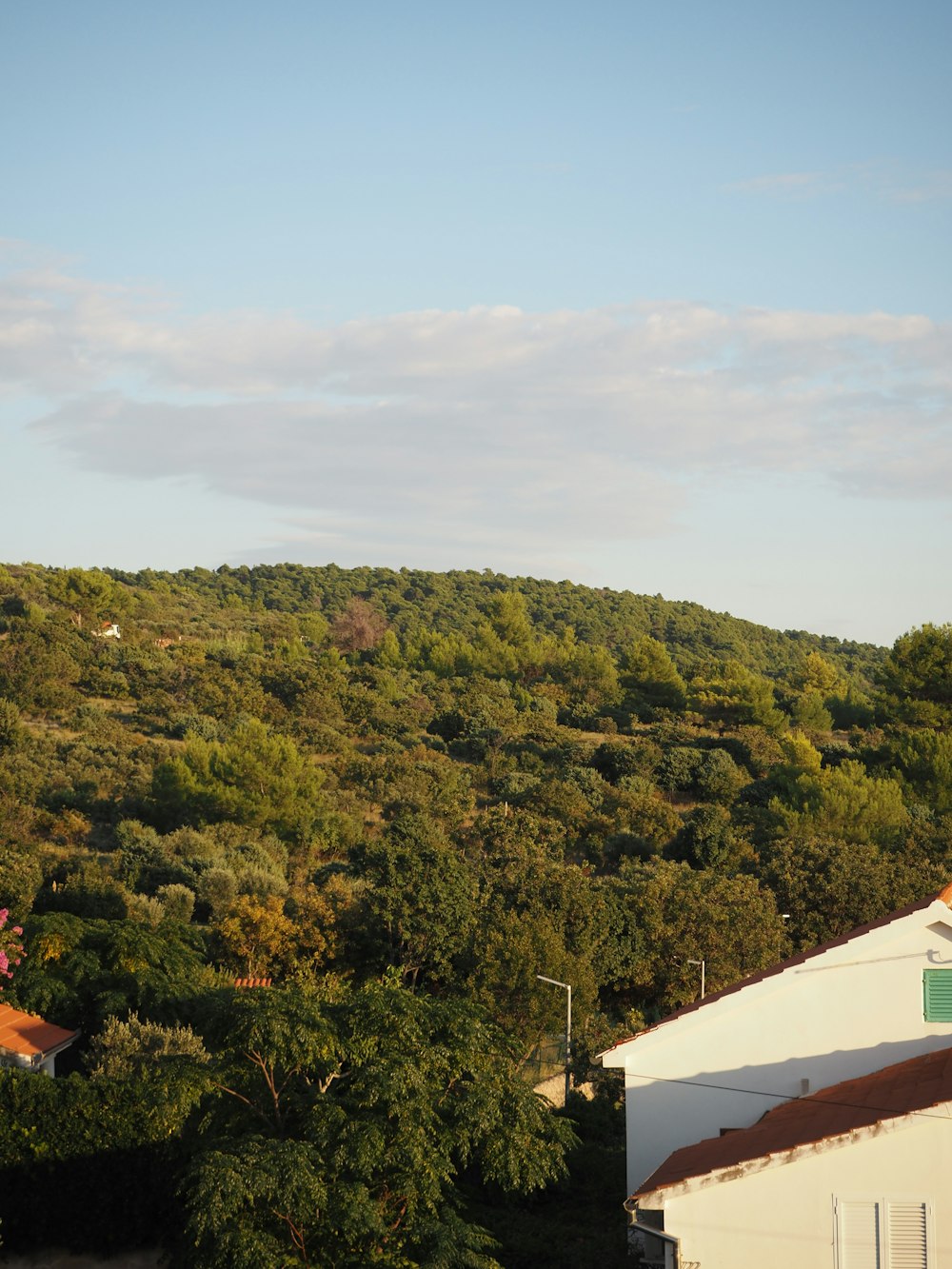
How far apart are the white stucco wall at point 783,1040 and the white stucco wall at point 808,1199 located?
2.62 metres

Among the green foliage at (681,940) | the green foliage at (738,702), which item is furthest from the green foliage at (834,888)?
the green foliage at (738,702)

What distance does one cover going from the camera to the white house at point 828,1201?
11.6 m

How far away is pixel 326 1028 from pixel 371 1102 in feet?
3.68

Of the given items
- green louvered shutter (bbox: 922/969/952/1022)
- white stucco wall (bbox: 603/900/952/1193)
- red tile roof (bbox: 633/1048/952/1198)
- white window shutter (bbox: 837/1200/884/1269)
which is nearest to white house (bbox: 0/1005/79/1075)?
white stucco wall (bbox: 603/900/952/1193)

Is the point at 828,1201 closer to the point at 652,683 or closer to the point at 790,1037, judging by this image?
the point at 790,1037

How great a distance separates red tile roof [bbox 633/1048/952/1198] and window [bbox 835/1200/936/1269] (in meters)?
0.70

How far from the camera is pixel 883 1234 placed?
38.2 feet

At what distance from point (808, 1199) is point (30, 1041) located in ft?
44.9

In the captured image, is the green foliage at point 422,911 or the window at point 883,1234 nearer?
the window at point 883,1234

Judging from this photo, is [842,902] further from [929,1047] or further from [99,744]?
[99,744]

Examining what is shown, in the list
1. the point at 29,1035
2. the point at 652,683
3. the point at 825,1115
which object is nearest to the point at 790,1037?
the point at 825,1115

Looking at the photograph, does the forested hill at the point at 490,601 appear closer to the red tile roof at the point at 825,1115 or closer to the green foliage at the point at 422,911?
the green foliage at the point at 422,911

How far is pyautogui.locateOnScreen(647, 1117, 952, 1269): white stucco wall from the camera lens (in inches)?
456

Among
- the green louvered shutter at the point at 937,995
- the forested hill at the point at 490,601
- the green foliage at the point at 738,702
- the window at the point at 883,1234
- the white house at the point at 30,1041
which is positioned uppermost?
the forested hill at the point at 490,601
